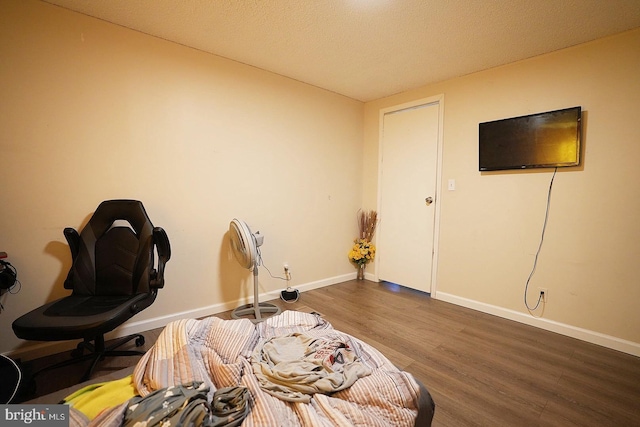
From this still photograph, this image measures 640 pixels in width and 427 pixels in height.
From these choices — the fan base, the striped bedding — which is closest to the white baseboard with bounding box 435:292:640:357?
the fan base

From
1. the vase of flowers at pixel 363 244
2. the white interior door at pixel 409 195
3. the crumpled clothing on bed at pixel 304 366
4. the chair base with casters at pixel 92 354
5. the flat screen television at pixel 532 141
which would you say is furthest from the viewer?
the vase of flowers at pixel 363 244

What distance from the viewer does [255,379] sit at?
103 centimetres

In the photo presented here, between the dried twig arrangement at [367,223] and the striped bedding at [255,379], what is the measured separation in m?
2.56

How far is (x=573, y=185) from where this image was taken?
2291 millimetres

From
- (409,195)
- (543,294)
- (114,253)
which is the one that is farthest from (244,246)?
(543,294)

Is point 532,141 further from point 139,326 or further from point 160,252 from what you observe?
point 139,326

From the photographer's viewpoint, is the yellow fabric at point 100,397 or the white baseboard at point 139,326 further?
the white baseboard at point 139,326

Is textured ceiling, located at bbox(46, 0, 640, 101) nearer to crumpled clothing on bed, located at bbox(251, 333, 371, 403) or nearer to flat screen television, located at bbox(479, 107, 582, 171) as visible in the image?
flat screen television, located at bbox(479, 107, 582, 171)

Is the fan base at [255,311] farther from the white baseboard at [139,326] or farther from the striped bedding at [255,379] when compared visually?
the striped bedding at [255,379]

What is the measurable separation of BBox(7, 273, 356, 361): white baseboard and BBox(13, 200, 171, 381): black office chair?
4.9 inches

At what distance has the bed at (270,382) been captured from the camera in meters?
0.86

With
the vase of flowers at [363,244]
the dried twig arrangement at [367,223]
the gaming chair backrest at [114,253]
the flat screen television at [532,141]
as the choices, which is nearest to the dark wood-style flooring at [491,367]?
the gaming chair backrest at [114,253]

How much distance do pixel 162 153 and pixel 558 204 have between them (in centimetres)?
351

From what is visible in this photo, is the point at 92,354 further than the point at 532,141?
No
